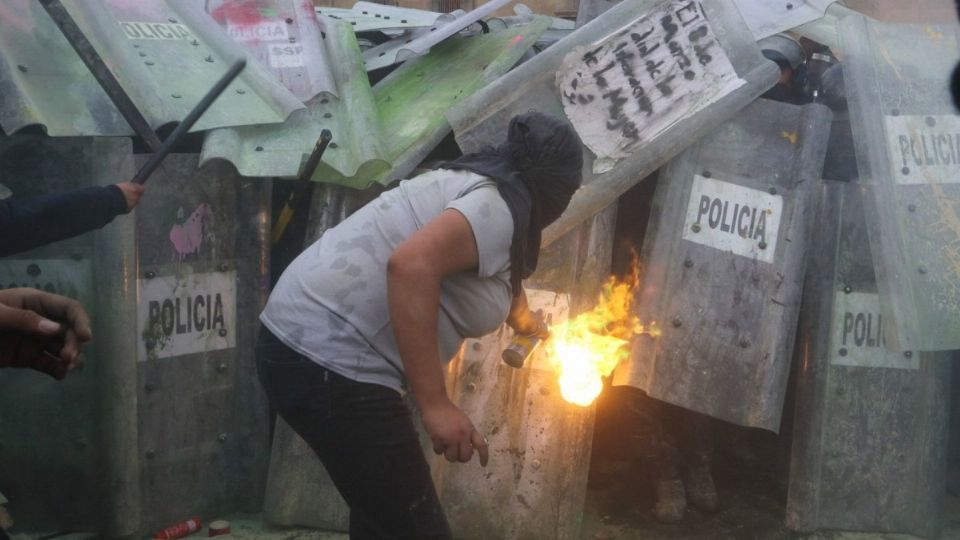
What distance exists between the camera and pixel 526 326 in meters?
3.22

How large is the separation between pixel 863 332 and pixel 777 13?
173 cm

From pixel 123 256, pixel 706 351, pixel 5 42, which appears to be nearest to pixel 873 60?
pixel 706 351

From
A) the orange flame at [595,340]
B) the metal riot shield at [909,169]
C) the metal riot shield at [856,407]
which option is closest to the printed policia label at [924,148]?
the metal riot shield at [909,169]

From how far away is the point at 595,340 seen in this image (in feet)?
13.6

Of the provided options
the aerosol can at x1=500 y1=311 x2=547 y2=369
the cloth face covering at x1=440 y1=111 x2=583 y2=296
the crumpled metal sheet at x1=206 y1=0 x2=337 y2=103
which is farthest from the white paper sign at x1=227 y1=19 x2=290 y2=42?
the cloth face covering at x1=440 y1=111 x2=583 y2=296

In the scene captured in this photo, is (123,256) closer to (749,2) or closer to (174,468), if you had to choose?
(174,468)

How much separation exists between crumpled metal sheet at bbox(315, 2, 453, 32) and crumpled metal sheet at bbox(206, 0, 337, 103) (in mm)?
425

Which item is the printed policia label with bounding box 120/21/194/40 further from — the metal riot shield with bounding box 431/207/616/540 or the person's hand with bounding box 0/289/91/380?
the person's hand with bounding box 0/289/91/380

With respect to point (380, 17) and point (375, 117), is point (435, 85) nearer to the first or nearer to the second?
point (375, 117)

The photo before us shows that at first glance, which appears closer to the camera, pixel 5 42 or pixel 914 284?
pixel 5 42

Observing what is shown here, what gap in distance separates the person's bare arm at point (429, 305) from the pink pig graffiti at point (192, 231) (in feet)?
6.73

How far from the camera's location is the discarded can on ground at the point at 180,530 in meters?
3.96

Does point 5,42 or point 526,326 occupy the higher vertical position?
point 5,42

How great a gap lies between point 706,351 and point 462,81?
5.70 feet
